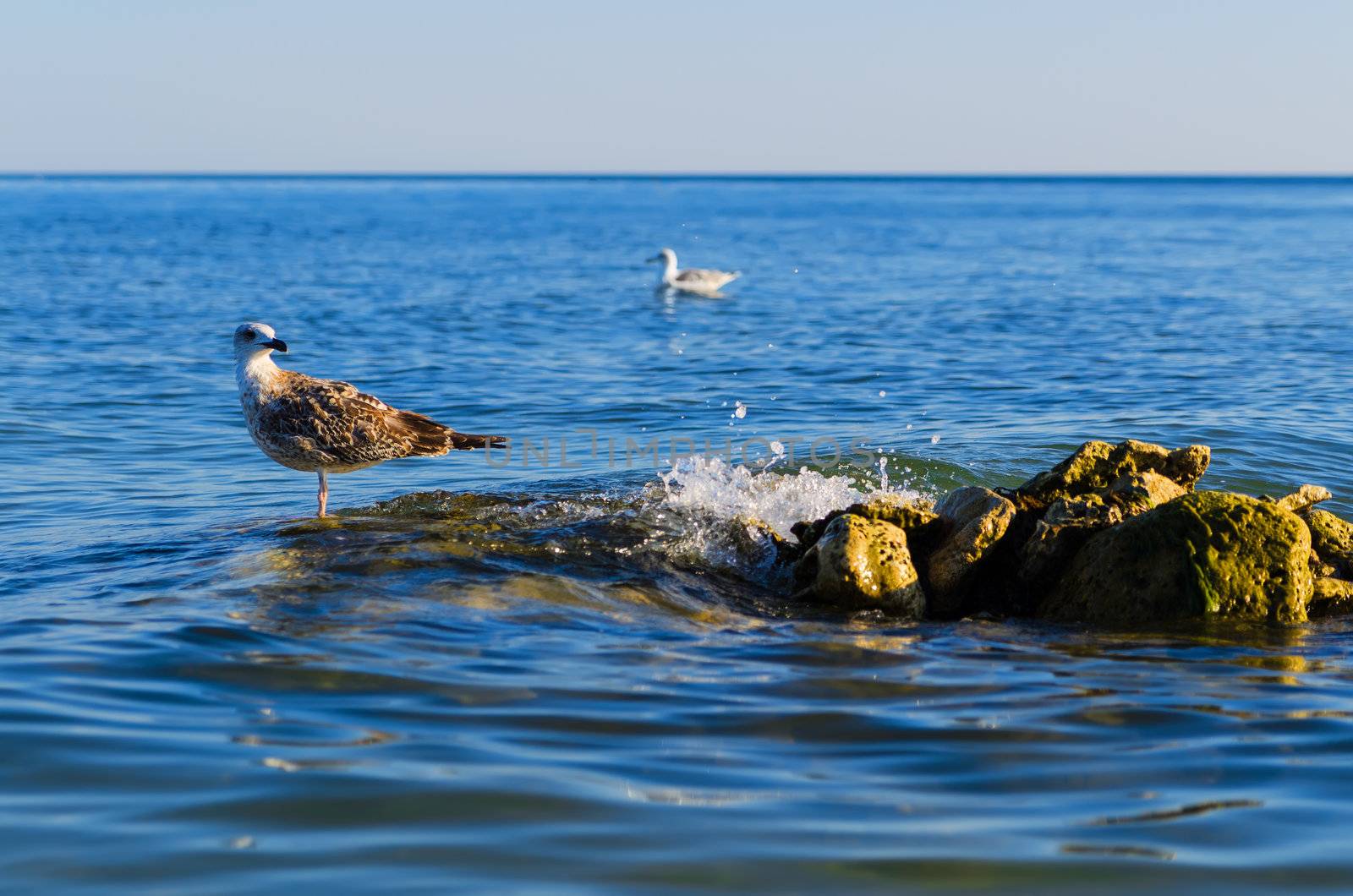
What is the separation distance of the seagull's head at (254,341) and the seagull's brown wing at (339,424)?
0.29 m

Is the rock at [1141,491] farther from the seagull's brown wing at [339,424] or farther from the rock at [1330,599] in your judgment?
the seagull's brown wing at [339,424]

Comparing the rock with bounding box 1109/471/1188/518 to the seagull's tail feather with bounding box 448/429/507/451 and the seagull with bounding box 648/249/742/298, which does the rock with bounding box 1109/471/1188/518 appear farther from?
the seagull with bounding box 648/249/742/298

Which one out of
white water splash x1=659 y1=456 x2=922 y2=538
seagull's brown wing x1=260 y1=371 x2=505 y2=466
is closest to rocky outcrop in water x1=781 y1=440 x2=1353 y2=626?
white water splash x1=659 y1=456 x2=922 y2=538

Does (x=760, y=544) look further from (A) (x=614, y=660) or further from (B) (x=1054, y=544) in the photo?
(A) (x=614, y=660)

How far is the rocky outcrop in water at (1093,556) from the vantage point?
7285mm

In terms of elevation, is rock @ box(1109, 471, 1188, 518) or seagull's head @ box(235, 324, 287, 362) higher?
seagull's head @ box(235, 324, 287, 362)

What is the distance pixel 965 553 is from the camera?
304 inches

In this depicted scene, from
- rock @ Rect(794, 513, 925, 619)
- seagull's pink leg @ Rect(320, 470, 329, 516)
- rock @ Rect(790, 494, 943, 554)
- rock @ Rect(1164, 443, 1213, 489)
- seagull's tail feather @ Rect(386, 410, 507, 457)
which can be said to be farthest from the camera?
seagull's tail feather @ Rect(386, 410, 507, 457)

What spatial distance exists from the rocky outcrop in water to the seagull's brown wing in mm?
3442

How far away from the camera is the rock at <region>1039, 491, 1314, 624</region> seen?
23.8 feet

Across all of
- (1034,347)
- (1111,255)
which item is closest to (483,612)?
(1034,347)

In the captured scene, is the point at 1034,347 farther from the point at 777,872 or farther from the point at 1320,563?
the point at 777,872

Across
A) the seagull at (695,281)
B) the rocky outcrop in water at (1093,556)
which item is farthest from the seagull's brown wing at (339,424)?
the seagull at (695,281)

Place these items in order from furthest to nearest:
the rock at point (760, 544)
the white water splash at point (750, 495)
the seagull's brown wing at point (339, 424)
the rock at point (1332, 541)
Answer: the seagull's brown wing at point (339, 424) → the white water splash at point (750, 495) → the rock at point (760, 544) → the rock at point (1332, 541)
